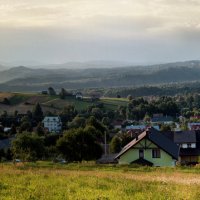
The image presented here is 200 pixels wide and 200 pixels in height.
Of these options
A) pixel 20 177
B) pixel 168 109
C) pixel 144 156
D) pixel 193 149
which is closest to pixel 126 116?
pixel 168 109

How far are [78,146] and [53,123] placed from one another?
70469mm

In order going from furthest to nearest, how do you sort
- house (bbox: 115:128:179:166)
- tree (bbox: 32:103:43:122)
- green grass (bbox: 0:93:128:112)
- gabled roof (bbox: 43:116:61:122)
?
green grass (bbox: 0:93:128:112), tree (bbox: 32:103:43:122), gabled roof (bbox: 43:116:61:122), house (bbox: 115:128:179:166)

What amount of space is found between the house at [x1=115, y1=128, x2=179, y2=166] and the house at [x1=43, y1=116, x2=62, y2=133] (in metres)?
77.1

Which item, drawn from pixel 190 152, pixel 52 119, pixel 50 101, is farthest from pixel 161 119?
pixel 190 152

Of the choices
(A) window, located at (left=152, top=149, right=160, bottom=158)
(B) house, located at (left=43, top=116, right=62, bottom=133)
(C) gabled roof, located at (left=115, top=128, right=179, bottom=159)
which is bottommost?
(B) house, located at (left=43, top=116, right=62, bottom=133)

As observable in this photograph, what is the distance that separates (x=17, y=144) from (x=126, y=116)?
10071cm

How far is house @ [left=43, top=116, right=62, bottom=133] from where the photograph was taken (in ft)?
405

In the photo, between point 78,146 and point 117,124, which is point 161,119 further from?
point 78,146

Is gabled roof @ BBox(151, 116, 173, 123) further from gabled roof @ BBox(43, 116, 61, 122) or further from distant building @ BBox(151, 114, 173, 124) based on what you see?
gabled roof @ BBox(43, 116, 61, 122)

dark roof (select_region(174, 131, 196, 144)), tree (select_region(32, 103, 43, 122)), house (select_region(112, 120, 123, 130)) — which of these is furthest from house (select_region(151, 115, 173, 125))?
dark roof (select_region(174, 131, 196, 144))

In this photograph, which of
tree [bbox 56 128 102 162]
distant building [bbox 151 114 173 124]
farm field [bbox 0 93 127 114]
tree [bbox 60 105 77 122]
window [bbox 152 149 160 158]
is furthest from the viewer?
farm field [bbox 0 93 127 114]

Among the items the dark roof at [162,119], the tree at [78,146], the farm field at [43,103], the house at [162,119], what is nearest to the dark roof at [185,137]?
the tree at [78,146]

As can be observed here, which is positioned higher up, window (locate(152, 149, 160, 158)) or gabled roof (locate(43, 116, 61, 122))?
window (locate(152, 149, 160, 158))

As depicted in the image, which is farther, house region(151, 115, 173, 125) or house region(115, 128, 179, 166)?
house region(151, 115, 173, 125)
